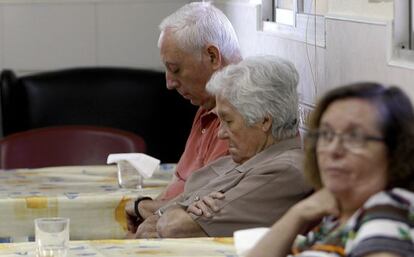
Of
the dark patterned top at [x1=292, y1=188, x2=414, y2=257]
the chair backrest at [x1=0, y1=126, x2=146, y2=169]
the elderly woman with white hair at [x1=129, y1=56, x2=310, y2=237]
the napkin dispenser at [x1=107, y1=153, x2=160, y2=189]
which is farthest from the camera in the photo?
the chair backrest at [x1=0, y1=126, x2=146, y2=169]

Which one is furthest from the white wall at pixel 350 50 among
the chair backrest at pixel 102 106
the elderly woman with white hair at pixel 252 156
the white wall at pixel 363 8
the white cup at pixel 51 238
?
the chair backrest at pixel 102 106

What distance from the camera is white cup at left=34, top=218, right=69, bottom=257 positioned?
261 centimetres

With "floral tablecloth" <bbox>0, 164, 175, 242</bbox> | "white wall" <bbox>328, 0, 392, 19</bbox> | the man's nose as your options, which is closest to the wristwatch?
"floral tablecloth" <bbox>0, 164, 175, 242</bbox>

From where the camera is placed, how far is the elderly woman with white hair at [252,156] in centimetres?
290

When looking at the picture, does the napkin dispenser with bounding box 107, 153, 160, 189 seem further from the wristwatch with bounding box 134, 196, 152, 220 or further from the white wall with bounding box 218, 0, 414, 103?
the white wall with bounding box 218, 0, 414, 103

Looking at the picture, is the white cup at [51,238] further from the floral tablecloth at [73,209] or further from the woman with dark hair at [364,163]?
the floral tablecloth at [73,209]

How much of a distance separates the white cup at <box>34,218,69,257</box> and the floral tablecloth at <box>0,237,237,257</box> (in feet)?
0.14

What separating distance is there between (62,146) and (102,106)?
1.25 meters

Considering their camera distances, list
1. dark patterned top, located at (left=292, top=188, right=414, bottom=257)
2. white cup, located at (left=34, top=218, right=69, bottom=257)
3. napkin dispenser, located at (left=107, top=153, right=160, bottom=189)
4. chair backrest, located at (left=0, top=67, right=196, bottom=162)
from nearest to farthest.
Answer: dark patterned top, located at (left=292, top=188, right=414, bottom=257) → white cup, located at (left=34, top=218, right=69, bottom=257) → napkin dispenser, located at (left=107, top=153, right=160, bottom=189) → chair backrest, located at (left=0, top=67, right=196, bottom=162)

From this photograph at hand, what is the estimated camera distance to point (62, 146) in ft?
15.6

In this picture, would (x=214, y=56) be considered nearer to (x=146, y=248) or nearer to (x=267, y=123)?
(x=267, y=123)

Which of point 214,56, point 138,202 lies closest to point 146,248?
point 138,202

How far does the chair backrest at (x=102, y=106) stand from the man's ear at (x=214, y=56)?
7.14ft

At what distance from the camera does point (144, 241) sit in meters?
2.84
